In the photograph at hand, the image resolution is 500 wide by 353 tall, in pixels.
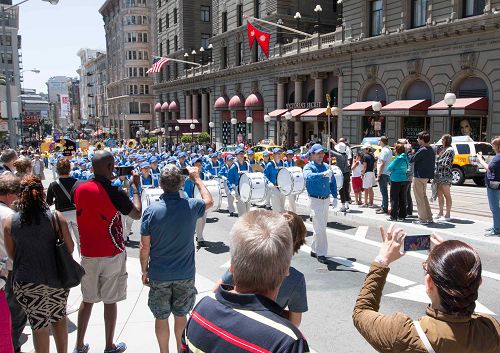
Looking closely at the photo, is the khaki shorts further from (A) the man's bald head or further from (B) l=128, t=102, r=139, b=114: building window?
(B) l=128, t=102, r=139, b=114: building window

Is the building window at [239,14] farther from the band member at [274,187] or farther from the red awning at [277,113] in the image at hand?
the band member at [274,187]

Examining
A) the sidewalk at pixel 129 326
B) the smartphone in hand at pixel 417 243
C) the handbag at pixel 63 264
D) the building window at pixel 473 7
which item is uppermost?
the building window at pixel 473 7

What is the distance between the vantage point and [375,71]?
104 ft

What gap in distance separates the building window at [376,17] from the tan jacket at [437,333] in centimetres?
3150

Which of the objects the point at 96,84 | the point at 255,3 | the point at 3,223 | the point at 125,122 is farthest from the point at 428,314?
the point at 96,84

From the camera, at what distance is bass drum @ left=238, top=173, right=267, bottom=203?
38.9 ft

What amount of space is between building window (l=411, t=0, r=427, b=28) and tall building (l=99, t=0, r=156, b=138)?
5893 centimetres

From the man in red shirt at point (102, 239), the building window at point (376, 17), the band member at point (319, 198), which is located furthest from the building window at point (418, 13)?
the man in red shirt at point (102, 239)

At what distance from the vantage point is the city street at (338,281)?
5.58 m

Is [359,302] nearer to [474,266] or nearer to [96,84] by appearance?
[474,266]

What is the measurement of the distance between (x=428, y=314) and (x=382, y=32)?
30.9 metres

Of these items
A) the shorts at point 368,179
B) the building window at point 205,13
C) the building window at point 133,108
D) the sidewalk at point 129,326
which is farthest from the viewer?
the building window at point 133,108

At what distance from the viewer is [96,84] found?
431 feet

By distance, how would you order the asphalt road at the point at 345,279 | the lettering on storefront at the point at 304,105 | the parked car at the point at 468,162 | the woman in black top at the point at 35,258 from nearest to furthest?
the woman in black top at the point at 35,258
the asphalt road at the point at 345,279
the parked car at the point at 468,162
the lettering on storefront at the point at 304,105
